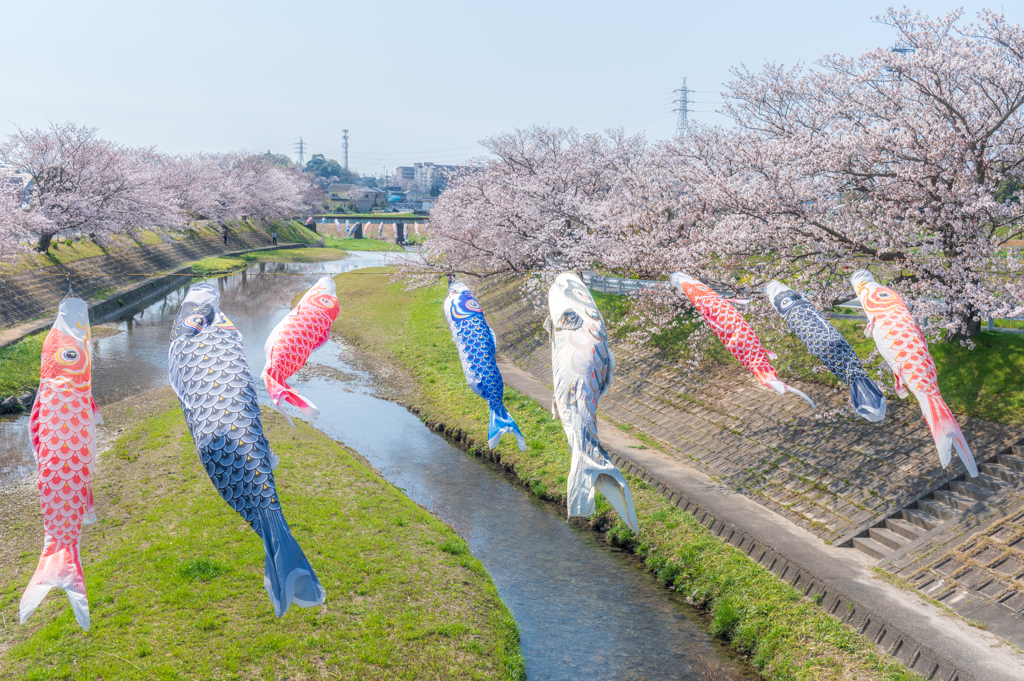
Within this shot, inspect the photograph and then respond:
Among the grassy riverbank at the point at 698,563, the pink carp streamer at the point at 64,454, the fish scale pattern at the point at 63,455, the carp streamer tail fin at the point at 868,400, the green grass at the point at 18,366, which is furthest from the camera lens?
the green grass at the point at 18,366

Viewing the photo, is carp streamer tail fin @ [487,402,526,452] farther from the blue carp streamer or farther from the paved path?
the paved path

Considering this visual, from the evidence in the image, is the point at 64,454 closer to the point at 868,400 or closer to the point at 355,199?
the point at 868,400

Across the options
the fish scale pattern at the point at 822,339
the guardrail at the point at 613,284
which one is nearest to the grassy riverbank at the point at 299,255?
the guardrail at the point at 613,284

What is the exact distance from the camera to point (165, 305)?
43.6m

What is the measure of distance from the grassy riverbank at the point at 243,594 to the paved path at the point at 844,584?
16.2 feet

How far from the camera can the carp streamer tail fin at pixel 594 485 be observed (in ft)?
28.0

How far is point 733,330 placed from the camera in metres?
13.1

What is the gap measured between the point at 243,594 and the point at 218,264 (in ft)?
169

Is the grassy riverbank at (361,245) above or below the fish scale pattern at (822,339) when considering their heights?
below

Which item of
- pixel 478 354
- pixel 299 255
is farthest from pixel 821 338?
pixel 299 255

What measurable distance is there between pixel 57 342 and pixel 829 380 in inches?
653

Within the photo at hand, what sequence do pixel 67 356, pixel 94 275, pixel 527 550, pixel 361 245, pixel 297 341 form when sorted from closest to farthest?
pixel 67 356
pixel 297 341
pixel 527 550
pixel 94 275
pixel 361 245

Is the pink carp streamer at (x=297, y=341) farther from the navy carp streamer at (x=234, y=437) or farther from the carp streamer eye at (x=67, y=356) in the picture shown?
the carp streamer eye at (x=67, y=356)

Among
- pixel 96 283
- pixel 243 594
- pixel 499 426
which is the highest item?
pixel 499 426
